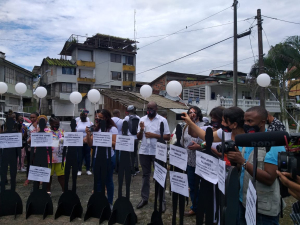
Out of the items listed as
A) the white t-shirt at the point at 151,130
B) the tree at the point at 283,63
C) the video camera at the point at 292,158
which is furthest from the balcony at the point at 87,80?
the video camera at the point at 292,158

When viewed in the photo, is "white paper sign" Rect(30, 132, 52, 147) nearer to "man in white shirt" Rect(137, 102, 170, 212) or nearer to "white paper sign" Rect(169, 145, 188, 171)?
"man in white shirt" Rect(137, 102, 170, 212)

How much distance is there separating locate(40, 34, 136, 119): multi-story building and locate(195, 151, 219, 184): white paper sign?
29.9 metres

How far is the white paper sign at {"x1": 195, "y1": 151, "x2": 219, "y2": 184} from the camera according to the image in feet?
6.73

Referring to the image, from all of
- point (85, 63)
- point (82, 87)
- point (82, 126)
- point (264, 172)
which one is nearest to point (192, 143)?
A: point (264, 172)

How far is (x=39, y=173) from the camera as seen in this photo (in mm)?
3600

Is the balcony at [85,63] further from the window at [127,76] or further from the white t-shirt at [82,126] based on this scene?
the white t-shirt at [82,126]

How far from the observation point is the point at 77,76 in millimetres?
32812

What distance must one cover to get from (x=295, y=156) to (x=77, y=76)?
33.7 metres

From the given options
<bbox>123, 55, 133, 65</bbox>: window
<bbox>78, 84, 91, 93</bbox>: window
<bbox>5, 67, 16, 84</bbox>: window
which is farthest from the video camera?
<bbox>123, 55, 133, 65</bbox>: window

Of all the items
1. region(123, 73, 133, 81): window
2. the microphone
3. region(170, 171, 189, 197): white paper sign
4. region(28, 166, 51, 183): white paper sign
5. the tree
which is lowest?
region(28, 166, 51, 183): white paper sign

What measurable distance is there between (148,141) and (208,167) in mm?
2004

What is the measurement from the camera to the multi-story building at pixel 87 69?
32.2 metres

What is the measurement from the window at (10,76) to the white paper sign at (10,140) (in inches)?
928

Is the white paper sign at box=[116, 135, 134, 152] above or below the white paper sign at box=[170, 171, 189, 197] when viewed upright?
above
